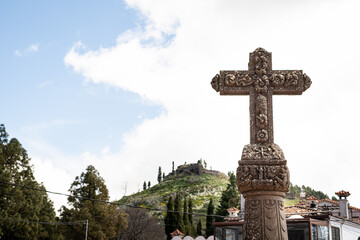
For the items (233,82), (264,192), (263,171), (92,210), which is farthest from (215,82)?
(92,210)

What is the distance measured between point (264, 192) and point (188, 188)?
101 meters

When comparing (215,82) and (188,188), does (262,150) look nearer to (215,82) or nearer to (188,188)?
(215,82)

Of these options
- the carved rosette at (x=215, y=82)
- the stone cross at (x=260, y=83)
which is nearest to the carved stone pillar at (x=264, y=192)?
the stone cross at (x=260, y=83)

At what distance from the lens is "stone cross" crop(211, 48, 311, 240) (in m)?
6.85

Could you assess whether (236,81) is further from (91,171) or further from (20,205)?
(91,171)

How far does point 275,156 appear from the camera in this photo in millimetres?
7082

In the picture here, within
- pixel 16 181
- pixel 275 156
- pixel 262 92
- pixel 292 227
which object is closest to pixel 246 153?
pixel 275 156

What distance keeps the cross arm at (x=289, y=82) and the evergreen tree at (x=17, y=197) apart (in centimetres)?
2067

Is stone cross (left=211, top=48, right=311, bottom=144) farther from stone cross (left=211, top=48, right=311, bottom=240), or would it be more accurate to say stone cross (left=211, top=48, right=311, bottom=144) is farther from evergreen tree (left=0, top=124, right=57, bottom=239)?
evergreen tree (left=0, top=124, right=57, bottom=239)

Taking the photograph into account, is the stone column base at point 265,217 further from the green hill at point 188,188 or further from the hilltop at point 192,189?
the green hill at point 188,188

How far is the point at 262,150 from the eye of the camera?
7.16m

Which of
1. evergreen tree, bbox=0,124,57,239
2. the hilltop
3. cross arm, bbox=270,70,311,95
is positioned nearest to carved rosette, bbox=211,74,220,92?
cross arm, bbox=270,70,311,95

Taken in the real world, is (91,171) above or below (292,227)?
above

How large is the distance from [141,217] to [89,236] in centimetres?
1504
